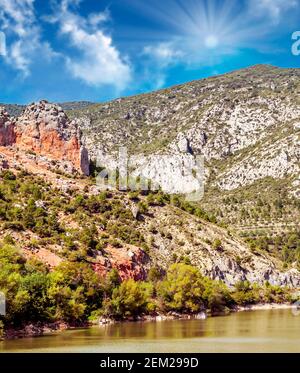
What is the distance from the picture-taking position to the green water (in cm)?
4066

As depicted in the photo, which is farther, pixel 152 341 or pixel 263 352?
pixel 152 341

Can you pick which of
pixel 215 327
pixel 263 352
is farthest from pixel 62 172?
pixel 263 352

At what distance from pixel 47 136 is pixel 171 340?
7443 centimetres

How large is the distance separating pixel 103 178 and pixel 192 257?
3084cm

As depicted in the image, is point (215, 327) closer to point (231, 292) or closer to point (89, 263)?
point (89, 263)

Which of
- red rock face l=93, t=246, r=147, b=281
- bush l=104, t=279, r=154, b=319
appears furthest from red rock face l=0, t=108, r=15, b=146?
bush l=104, t=279, r=154, b=319

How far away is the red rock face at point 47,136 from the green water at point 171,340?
2312 inches

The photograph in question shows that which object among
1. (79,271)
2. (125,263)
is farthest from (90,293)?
(125,263)

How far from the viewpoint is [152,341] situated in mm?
45531

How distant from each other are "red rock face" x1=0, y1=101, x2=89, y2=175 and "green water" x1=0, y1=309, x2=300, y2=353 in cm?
5873

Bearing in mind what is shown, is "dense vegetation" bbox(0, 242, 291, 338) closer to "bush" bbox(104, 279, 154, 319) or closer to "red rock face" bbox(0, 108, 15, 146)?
"bush" bbox(104, 279, 154, 319)

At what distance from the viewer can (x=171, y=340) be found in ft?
152
